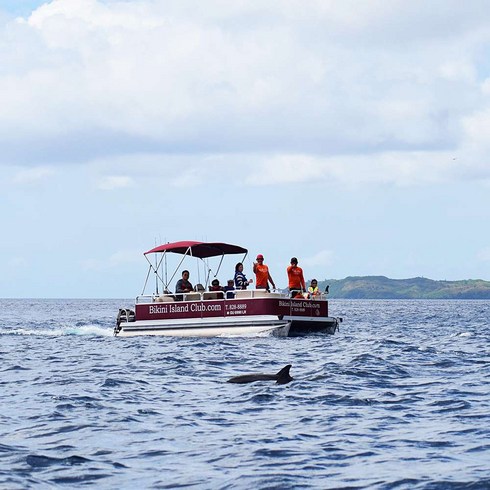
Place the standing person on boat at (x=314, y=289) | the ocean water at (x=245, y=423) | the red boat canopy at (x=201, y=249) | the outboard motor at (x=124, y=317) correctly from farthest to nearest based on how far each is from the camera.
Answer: the outboard motor at (x=124, y=317) < the red boat canopy at (x=201, y=249) < the standing person on boat at (x=314, y=289) < the ocean water at (x=245, y=423)

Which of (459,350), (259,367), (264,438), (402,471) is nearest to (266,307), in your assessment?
(459,350)

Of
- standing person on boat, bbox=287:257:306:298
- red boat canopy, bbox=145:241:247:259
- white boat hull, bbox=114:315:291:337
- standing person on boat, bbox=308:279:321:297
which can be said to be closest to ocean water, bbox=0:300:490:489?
white boat hull, bbox=114:315:291:337

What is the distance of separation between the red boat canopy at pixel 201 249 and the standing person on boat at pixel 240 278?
2.15 meters

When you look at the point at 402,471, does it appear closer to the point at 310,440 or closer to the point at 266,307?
the point at 310,440

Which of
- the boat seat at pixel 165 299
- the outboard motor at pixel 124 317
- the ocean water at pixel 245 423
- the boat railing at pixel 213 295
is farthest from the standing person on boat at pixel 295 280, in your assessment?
the ocean water at pixel 245 423

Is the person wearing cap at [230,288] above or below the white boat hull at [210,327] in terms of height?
above

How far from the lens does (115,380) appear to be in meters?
21.0

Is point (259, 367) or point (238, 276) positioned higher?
point (238, 276)

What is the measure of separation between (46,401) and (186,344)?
47.6 ft

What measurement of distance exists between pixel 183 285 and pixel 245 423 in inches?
847

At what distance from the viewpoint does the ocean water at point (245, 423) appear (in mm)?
11484

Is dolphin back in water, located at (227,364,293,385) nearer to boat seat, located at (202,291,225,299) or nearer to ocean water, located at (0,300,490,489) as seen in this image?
ocean water, located at (0,300,490,489)

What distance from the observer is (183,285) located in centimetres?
3647

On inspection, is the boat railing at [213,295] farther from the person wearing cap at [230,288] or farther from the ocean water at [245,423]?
the ocean water at [245,423]
